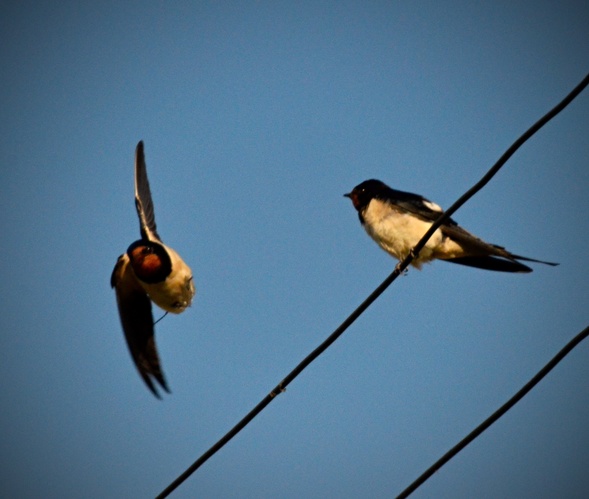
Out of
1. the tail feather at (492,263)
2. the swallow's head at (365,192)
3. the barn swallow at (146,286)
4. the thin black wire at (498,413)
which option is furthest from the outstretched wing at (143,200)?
the thin black wire at (498,413)

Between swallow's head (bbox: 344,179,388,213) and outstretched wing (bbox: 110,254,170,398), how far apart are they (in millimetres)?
1503

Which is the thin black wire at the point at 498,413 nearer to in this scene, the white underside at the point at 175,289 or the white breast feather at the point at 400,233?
the white breast feather at the point at 400,233

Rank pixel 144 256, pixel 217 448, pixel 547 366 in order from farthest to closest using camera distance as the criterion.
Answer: pixel 144 256 < pixel 217 448 < pixel 547 366

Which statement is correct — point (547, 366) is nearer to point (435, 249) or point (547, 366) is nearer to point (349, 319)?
point (349, 319)

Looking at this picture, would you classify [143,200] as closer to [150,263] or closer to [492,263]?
[150,263]

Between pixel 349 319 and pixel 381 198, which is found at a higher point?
pixel 381 198

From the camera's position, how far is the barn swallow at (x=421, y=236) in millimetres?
3910

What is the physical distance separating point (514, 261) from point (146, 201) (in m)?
2.60

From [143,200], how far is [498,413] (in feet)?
11.7

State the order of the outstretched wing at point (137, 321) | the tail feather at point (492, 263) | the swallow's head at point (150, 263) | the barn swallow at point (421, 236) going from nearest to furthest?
the tail feather at point (492, 263), the barn swallow at point (421, 236), the outstretched wing at point (137, 321), the swallow's head at point (150, 263)

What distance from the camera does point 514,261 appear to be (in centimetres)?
375

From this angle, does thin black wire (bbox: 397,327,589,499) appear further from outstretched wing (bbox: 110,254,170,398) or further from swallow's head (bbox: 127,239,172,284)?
swallow's head (bbox: 127,239,172,284)

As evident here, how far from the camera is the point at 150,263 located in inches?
185

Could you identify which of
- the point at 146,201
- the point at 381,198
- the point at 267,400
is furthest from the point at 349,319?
the point at 146,201
